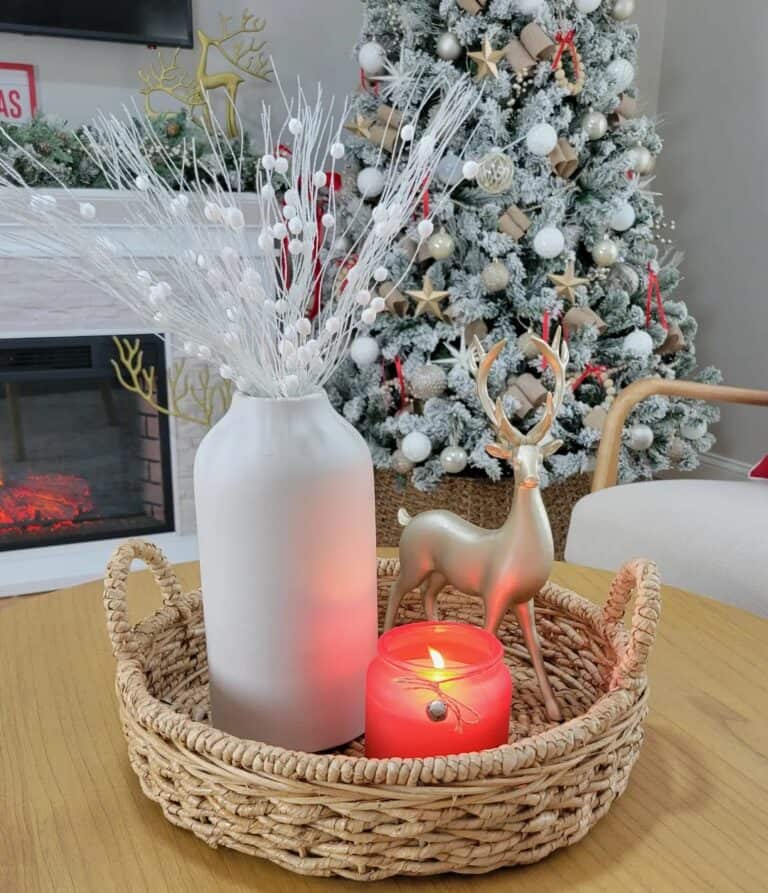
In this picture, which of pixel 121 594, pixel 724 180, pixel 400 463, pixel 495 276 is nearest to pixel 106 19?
pixel 495 276

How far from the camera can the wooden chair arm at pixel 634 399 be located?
157cm

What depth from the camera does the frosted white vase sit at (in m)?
0.57

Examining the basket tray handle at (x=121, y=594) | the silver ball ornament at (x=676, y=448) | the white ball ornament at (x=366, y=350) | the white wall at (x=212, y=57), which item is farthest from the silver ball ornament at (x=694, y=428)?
the basket tray handle at (x=121, y=594)

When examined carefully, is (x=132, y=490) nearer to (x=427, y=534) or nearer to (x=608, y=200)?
(x=608, y=200)

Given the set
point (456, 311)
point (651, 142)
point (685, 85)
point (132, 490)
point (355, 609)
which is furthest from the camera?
point (685, 85)

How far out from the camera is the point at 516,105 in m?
1.96

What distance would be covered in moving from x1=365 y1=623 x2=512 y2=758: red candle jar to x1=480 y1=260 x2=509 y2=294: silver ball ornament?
142 centimetres

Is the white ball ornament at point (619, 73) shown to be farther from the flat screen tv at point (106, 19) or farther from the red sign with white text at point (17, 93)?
the red sign with white text at point (17, 93)

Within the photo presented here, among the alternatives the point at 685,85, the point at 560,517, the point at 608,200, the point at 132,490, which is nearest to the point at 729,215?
the point at 685,85

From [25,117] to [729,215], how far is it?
200 centimetres

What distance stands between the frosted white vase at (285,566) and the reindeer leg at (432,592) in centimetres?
7

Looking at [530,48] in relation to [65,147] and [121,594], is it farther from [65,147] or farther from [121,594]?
[121,594]

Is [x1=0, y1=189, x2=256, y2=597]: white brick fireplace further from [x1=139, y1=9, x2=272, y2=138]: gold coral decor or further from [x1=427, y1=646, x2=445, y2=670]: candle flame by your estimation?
[x1=427, y1=646, x2=445, y2=670]: candle flame

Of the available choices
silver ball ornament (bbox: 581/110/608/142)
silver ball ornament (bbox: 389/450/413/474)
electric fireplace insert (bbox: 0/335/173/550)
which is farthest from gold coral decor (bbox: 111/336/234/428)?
silver ball ornament (bbox: 581/110/608/142)
